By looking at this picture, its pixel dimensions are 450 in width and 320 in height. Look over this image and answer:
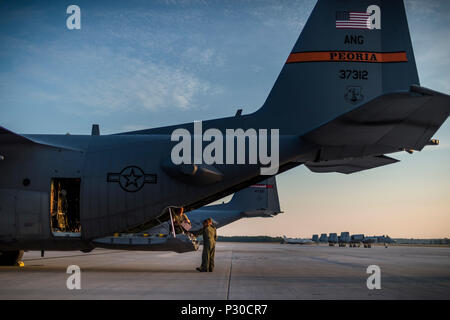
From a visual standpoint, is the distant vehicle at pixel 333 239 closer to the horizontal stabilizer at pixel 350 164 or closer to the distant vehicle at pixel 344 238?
the distant vehicle at pixel 344 238

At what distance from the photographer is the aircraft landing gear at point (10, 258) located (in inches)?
534

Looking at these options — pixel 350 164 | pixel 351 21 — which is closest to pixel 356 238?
pixel 350 164

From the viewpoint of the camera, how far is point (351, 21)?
12289mm

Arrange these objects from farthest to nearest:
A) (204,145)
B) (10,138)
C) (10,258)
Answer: (10,258) < (204,145) < (10,138)

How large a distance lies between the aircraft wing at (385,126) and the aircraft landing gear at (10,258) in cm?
1022

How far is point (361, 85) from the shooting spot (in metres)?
12.3

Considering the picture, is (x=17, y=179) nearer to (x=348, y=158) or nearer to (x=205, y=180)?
(x=205, y=180)

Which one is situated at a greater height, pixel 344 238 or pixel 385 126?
pixel 385 126

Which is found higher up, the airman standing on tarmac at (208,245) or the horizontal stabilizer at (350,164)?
the horizontal stabilizer at (350,164)

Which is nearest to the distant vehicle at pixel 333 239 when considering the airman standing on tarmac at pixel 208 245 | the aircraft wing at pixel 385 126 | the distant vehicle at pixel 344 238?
the distant vehicle at pixel 344 238

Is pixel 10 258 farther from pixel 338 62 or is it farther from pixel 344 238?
pixel 344 238

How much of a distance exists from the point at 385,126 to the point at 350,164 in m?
3.24
